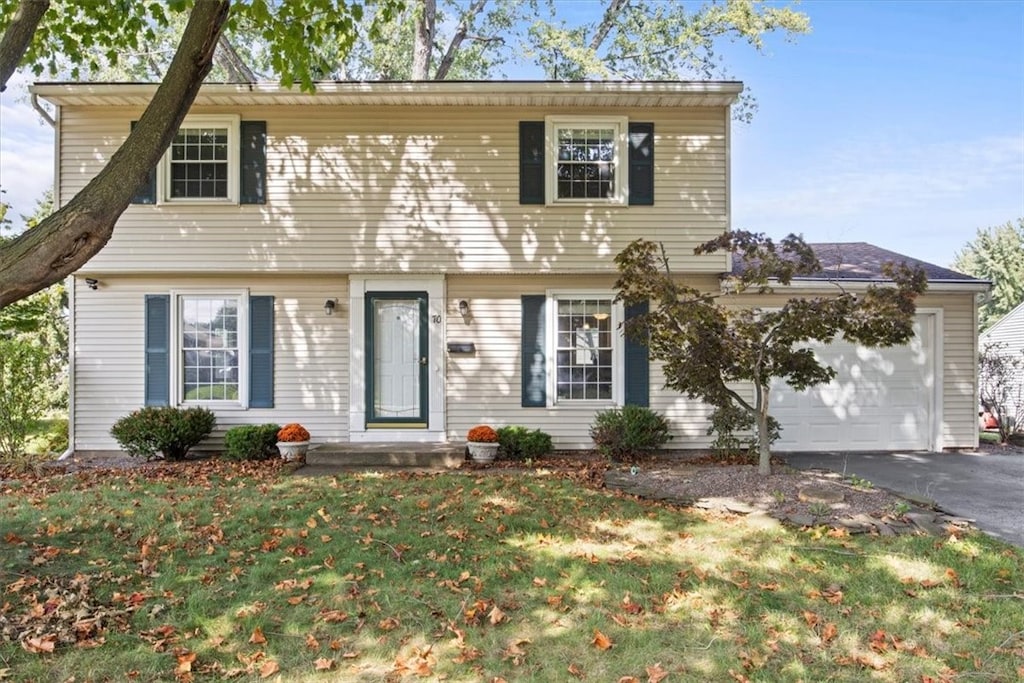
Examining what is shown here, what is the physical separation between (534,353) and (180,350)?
5.40 metres

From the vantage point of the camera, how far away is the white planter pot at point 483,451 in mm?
8039

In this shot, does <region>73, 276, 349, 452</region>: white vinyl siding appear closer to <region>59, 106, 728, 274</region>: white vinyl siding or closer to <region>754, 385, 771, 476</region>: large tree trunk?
<region>59, 106, 728, 274</region>: white vinyl siding

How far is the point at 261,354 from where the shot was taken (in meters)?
8.83

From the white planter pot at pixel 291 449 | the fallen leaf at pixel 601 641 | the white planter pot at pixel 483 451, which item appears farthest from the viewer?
the white planter pot at pixel 291 449

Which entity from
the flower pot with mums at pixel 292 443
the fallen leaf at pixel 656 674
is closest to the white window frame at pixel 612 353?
the flower pot with mums at pixel 292 443

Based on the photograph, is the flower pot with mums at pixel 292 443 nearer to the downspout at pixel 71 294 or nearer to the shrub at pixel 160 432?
the shrub at pixel 160 432

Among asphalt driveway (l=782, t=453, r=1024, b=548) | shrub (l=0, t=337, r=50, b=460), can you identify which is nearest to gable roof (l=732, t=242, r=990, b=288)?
asphalt driveway (l=782, t=453, r=1024, b=548)

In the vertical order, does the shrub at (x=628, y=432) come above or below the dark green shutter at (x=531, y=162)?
below

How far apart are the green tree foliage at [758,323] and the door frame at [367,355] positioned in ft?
11.1

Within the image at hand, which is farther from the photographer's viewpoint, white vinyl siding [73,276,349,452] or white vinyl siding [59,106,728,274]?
white vinyl siding [73,276,349,452]

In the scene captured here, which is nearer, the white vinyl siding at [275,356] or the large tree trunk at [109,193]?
the large tree trunk at [109,193]

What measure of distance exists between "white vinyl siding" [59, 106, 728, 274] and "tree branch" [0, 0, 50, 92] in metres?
4.34

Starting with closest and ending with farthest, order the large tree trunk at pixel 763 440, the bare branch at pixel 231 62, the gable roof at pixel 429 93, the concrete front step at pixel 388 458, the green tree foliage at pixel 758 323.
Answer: the green tree foliage at pixel 758 323, the large tree trunk at pixel 763 440, the concrete front step at pixel 388 458, the gable roof at pixel 429 93, the bare branch at pixel 231 62

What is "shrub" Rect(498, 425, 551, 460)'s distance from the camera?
27.5 feet
